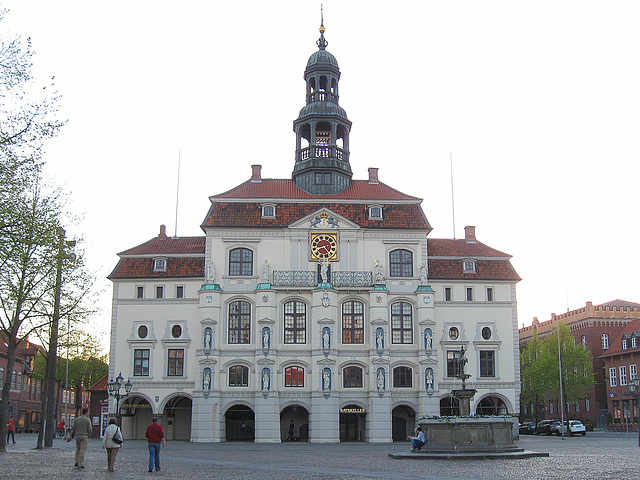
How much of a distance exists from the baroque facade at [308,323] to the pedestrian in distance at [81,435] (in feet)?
89.0

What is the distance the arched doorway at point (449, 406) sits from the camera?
5309 cm

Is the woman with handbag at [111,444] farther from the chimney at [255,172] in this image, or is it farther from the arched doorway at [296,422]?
the chimney at [255,172]

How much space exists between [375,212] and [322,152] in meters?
7.15

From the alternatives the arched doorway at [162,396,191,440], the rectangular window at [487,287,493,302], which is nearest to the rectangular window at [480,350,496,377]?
the rectangular window at [487,287,493,302]

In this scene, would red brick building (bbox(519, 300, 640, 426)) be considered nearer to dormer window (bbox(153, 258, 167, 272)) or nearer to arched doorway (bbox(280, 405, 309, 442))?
arched doorway (bbox(280, 405, 309, 442))

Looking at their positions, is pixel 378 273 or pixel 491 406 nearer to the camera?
pixel 378 273

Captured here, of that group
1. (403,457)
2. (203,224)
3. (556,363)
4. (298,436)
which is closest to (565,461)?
(403,457)

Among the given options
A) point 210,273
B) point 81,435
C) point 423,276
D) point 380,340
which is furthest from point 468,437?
point 210,273

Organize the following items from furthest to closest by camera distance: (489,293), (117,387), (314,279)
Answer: (489,293), (314,279), (117,387)

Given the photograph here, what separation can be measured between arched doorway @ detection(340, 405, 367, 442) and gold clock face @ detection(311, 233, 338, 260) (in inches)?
445

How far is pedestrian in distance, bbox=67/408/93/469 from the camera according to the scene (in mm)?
24062

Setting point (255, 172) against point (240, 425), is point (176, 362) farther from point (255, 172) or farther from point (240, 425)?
point (255, 172)

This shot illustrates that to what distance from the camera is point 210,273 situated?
2105 inches

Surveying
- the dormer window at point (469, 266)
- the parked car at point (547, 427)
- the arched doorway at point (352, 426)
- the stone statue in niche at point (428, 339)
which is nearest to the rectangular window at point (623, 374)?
the parked car at point (547, 427)
